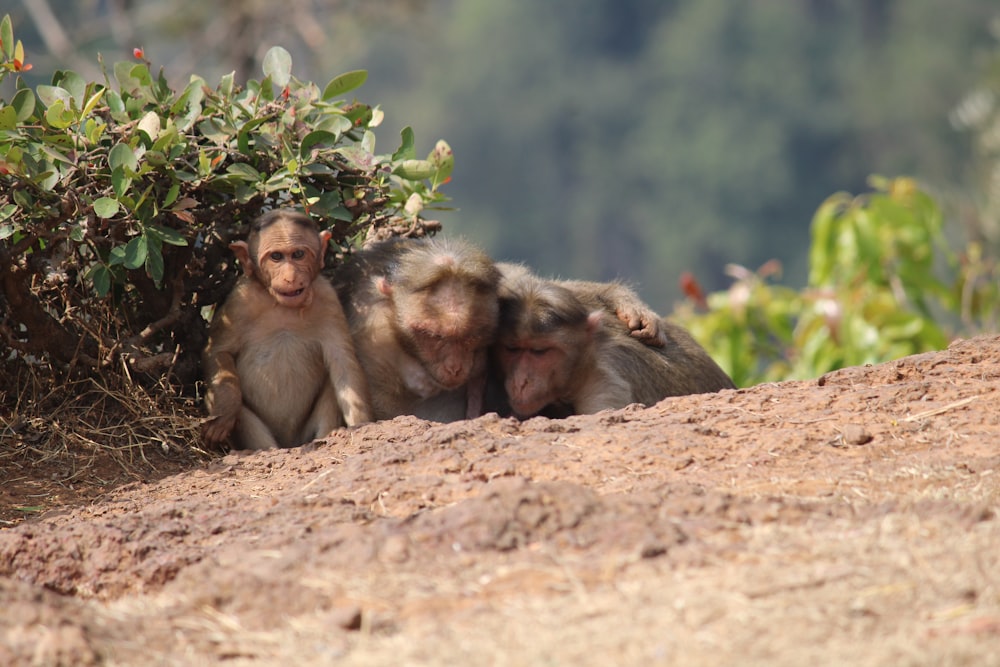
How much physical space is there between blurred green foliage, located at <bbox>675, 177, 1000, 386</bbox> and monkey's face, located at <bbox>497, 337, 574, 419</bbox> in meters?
3.56

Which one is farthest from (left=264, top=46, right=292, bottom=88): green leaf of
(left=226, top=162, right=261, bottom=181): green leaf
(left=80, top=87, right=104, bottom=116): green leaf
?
(left=80, top=87, right=104, bottom=116): green leaf

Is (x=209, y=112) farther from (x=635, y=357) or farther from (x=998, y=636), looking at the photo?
(x=998, y=636)

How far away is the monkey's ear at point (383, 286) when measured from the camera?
6.02 metres

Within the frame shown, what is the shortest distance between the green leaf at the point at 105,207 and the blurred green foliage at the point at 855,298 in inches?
209

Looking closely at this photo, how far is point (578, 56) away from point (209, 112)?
57927 millimetres

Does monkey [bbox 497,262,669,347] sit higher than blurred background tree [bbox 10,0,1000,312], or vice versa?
→ blurred background tree [bbox 10,0,1000,312]

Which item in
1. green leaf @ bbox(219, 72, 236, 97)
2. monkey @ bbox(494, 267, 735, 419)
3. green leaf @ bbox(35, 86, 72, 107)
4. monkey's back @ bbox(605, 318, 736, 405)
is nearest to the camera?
green leaf @ bbox(35, 86, 72, 107)

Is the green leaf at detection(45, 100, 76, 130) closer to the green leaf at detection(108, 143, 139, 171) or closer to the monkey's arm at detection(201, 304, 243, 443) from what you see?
the green leaf at detection(108, 143, 139, 171)

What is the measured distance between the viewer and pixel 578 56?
6228cm

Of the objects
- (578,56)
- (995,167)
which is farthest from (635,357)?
(578,56)

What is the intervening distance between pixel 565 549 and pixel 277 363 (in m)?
2.42

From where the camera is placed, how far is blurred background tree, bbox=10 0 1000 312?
5522 cm

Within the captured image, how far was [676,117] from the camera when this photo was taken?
2324 inches

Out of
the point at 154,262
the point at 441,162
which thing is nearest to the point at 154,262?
the point at 154,262
